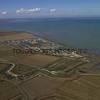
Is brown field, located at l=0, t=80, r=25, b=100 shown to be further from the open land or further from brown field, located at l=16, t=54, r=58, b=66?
brown field, located at l=16, t=54, r=58, b=66

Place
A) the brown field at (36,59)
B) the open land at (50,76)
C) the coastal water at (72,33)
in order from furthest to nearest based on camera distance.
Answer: the coastal water at (72,33)
the brown field at (36,59)
the open land at (50,76)

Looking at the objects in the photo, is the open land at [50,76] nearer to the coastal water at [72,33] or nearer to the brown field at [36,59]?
Answer: the brown field at [36,59]

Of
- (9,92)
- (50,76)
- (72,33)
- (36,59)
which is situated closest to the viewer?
(9,92)

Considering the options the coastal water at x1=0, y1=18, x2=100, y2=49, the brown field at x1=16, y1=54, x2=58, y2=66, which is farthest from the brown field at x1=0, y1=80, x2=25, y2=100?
the coastal water at x1=0, y1=18, x2=100, y2=49

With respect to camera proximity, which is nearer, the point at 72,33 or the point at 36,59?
the point at 36,59

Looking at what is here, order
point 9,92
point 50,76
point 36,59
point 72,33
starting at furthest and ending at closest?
point 72,33
point 36,59
point 50,76
point 9,92

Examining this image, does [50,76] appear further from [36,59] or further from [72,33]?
[72,33]

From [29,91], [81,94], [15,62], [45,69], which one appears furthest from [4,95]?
[15,62]

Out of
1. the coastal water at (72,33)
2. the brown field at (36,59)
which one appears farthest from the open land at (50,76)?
the coastal water at (72,33)

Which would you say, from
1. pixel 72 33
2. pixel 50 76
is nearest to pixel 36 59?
pixel 50 76
